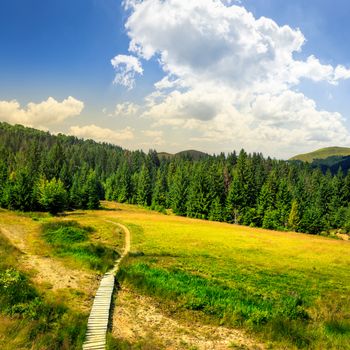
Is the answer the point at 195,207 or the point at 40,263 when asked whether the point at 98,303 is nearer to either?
the point at 40,263

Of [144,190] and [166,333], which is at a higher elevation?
[144,190]

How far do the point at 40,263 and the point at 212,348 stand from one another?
64.7 feet

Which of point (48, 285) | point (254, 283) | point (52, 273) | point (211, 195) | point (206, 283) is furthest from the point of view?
point (211, 195)

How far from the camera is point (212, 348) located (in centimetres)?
1515

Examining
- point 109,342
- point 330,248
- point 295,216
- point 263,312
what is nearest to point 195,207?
point 295,216

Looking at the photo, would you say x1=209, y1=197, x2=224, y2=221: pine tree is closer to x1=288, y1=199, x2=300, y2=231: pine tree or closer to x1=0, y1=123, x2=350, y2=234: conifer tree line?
x1=0, y1=123, x2=350, y2=234: conifer tree line

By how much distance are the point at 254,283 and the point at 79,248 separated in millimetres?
20438

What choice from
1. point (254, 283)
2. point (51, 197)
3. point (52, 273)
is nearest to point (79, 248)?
point (52, 273)

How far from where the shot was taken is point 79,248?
33656 mm

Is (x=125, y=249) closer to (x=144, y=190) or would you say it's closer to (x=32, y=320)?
(x=32, y=320)

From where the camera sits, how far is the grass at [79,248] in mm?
28297

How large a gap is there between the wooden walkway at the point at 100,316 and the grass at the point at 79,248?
362 centimetres

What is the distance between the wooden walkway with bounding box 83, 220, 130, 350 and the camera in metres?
14.4

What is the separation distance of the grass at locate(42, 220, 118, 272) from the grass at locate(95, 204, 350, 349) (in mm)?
2772
